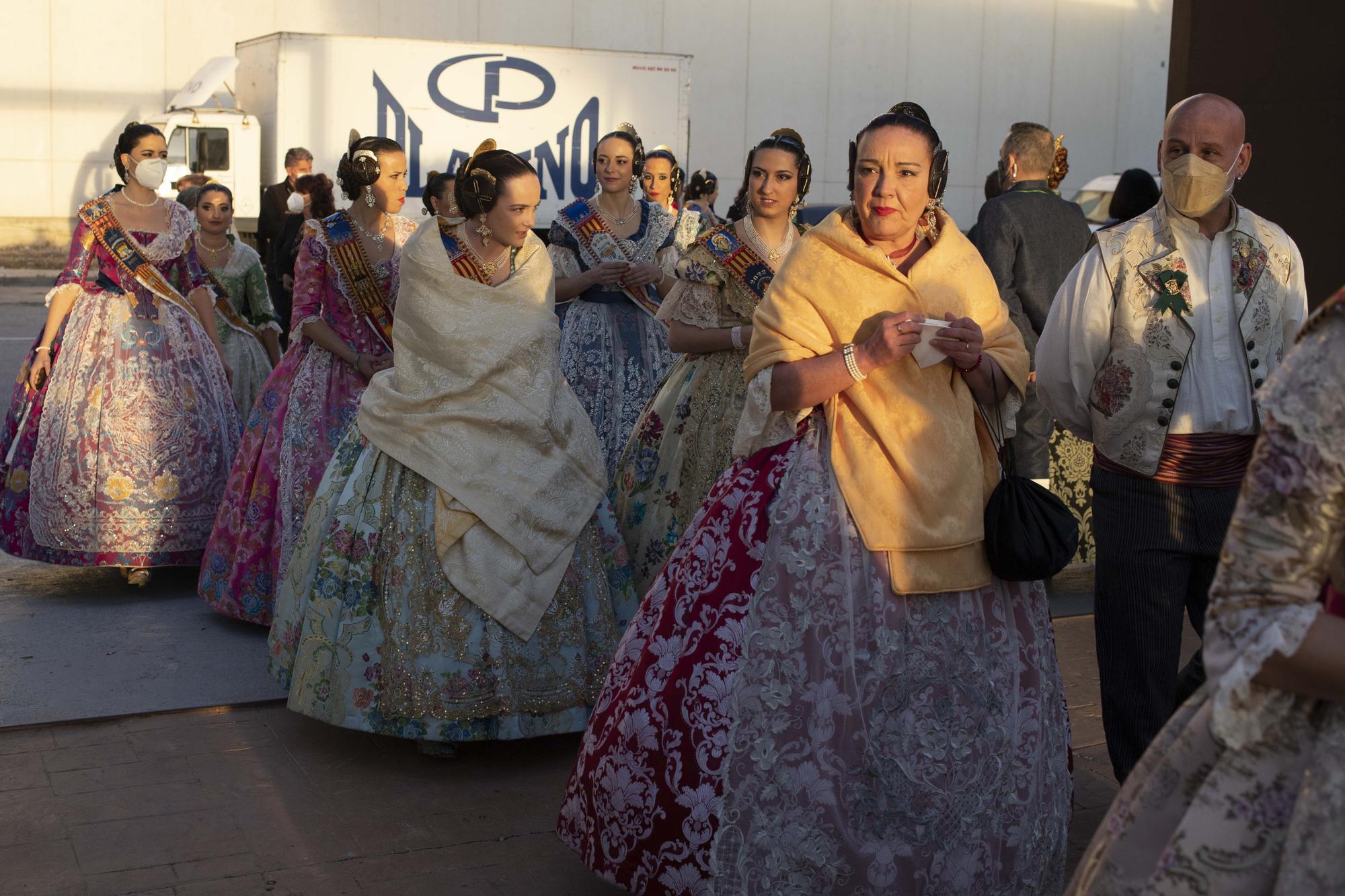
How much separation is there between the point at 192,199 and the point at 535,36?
1435cm

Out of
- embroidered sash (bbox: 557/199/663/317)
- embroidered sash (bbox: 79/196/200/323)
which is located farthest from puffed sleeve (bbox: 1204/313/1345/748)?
embroidered sash (bbox: 79/196/200/323)

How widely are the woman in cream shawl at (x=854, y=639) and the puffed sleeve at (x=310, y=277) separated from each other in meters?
2.94

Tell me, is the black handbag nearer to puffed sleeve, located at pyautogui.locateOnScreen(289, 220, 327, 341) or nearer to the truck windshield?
puffed sleeve, located at pyautogui.locateOnScreen(289, 220, 327, 341)

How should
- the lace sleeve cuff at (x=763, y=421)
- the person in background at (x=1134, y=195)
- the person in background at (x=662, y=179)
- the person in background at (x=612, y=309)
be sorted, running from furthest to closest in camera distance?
the person in background at (x=662, y=179) < the person in background at (x=612, y=309) < the person in background at (x=1134, y=195) < the lace sleeve cuff at (x=763, y=421)

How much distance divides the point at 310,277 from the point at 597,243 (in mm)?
1228

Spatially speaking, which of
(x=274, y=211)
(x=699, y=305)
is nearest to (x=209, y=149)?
(x=274, y=211)

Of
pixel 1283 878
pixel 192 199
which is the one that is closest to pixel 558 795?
pixel 1283 878

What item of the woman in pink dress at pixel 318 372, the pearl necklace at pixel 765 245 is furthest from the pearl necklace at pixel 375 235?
the pearl necklace at pixel 765 245

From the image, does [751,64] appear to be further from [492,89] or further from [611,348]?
[611,348]

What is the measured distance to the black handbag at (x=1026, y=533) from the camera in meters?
3.10

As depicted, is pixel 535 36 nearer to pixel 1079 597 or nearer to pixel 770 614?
pixel 1079 597

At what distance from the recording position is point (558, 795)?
4156 mm

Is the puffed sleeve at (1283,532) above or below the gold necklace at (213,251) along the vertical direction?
below

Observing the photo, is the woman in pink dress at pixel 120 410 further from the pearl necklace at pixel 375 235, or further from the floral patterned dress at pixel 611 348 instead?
the floral patterned dress at pixel 611 348
